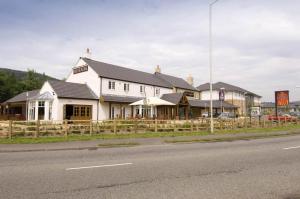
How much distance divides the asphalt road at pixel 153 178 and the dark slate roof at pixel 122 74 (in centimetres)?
3037

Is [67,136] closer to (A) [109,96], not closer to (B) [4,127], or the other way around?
(B) [4,127]

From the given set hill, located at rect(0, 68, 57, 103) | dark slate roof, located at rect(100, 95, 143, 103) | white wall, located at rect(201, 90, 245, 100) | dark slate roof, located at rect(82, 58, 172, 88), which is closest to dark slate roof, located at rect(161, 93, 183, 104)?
dark slate roof, located at rect(82, 58, 172, 88)

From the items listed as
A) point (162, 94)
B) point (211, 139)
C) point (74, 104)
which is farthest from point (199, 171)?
point (162, 94)

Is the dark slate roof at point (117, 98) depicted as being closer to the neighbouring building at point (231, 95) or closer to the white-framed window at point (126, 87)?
the white-framed window at point (126, 87)

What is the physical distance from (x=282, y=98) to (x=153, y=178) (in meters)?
42.0

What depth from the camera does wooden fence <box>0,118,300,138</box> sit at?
65.5 feet

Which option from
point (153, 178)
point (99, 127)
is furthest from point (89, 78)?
A: point (153, 178)

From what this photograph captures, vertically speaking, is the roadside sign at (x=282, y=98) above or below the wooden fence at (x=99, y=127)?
above

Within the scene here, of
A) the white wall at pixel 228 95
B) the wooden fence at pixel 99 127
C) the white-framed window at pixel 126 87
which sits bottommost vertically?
the wooden fence at pixel 99 127

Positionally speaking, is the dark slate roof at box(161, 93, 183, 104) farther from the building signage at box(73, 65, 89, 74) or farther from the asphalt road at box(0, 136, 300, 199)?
the asphalt road at box(0, 136, 300, 199)

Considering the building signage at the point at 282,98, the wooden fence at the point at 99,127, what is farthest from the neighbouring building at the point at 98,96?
the building signage at the point at 282,98

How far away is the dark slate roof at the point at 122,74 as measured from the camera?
41384mm

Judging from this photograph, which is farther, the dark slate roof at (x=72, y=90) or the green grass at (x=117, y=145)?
the dark slate roof at (x=72, y=90)

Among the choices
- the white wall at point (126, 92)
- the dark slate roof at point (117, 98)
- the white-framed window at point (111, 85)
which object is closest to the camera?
the dark slate roof at point (117, 98)
